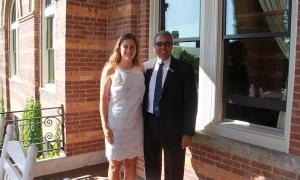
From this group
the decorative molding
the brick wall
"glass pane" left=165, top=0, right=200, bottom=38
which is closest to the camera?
"glass pane" left=165, top=0, right=200, bottom=38

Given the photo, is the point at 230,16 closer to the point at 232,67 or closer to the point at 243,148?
the point at 232,67

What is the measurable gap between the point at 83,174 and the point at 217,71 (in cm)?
270

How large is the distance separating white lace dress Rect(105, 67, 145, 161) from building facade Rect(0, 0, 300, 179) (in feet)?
2.84

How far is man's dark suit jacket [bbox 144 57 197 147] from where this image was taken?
3.17 metres

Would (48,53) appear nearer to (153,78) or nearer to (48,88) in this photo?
(48,88)

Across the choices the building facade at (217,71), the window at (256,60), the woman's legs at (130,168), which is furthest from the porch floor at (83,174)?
the window at (256,60)

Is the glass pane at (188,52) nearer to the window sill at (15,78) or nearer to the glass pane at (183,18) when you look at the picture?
the glass pane at (183,18)

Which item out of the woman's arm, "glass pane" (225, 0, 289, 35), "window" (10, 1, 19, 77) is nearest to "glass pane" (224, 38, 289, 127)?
"glass pane" (225, 0, 289, 35)

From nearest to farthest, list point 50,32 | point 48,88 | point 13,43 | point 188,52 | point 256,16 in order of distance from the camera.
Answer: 1. point 256,16
2. point 188,52
3. point 48,88
4. point 50,32
5. point 13,43

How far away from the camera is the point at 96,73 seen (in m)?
5.44

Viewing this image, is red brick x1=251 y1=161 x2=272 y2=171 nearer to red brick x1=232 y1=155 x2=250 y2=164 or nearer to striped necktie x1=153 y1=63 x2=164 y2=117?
red brick x1=232 y1=155 x2=250 y2=164

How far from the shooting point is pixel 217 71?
3.66m

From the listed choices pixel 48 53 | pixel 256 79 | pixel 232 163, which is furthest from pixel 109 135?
pixel 48 53

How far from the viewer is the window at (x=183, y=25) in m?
4.01
